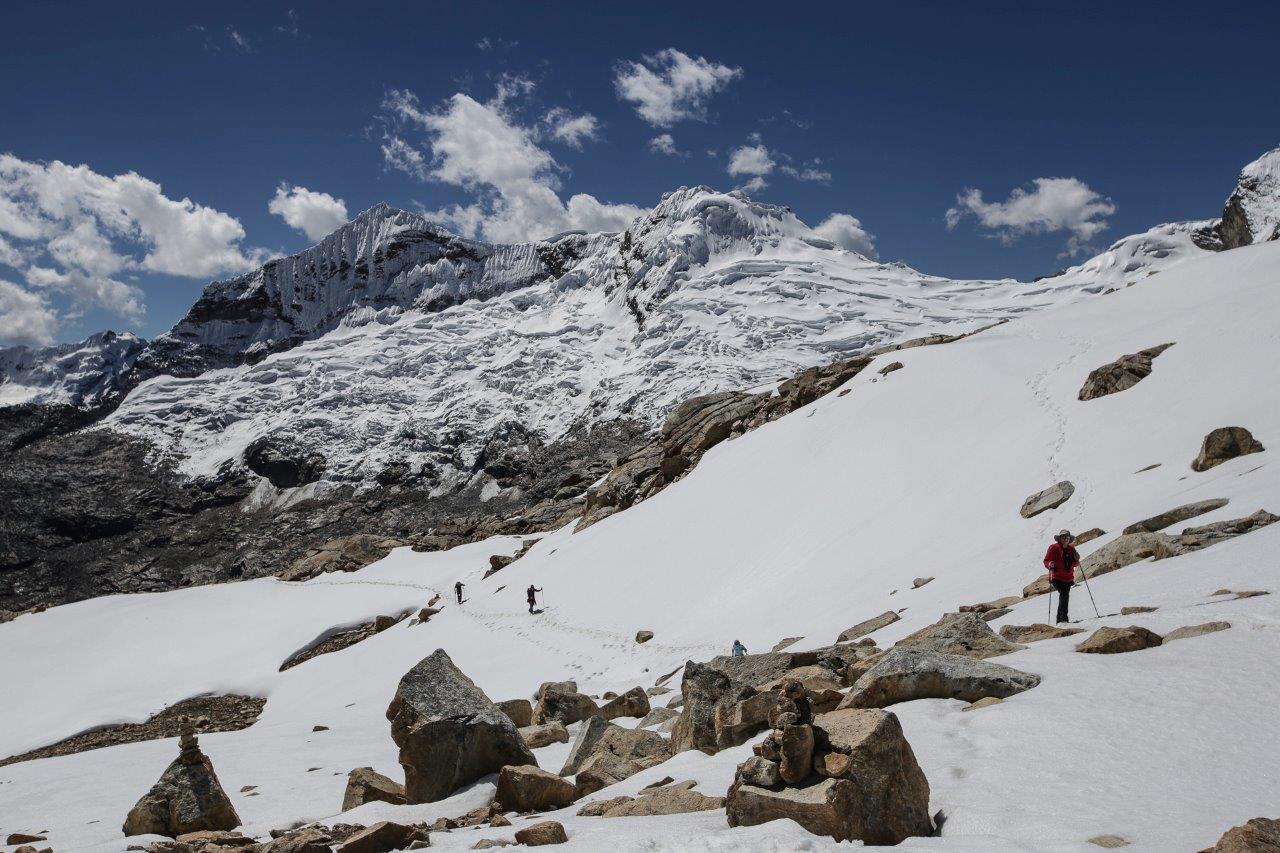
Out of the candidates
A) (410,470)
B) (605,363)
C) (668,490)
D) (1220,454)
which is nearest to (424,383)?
(410,470)

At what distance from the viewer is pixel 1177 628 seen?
8.88 metres

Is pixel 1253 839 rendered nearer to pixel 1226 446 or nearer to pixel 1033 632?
pixel 1033 632

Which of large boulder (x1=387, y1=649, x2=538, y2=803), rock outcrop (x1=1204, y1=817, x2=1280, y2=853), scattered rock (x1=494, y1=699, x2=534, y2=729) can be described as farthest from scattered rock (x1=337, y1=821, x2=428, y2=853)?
scattered rock (x1=494, y1=699, x2=534, y2=729)

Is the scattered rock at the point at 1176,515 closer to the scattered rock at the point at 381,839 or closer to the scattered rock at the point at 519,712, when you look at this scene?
the scattered rock at the point at 519,712

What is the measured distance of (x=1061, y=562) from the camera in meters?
11.6

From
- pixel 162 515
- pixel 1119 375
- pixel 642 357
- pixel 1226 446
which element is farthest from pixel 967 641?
pixel 162 515

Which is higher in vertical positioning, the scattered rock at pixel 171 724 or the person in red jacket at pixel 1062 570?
the person in red jacket at pixel 1062 570

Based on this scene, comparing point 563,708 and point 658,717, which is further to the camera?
point 563,708

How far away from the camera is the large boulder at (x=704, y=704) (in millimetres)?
9281

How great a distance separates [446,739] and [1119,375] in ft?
85.0

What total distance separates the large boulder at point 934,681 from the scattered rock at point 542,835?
351 cm

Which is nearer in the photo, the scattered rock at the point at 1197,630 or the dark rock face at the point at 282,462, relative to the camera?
the scattered rock at the point at 1197,630

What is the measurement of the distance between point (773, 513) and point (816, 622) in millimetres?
10911

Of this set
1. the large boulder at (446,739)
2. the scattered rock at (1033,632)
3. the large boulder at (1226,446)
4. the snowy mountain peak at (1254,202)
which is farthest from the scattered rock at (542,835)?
the snowy mountain peak at (1254,202)
